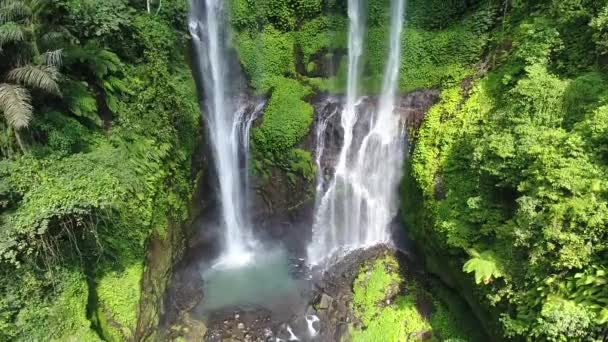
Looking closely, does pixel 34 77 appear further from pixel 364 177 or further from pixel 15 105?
pixel 364 177

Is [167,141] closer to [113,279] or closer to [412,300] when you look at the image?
[113,279]

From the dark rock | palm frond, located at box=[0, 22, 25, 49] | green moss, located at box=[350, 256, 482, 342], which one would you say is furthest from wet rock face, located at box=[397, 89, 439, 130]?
palm frond, located at box=[0, 22, 25, 49]

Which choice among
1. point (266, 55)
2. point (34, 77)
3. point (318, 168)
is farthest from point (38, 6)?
point (318, 168)

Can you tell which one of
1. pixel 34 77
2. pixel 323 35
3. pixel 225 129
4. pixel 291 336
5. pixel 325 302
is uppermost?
pixel 323 35

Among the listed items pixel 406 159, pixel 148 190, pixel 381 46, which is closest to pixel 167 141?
pixel 148 190

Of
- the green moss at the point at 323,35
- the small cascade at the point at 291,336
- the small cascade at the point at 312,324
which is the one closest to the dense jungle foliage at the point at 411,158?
the small cascade at the point at 312,324

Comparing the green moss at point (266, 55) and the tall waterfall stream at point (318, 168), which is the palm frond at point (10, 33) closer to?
the tall waterfall stream at point (318, 168)
